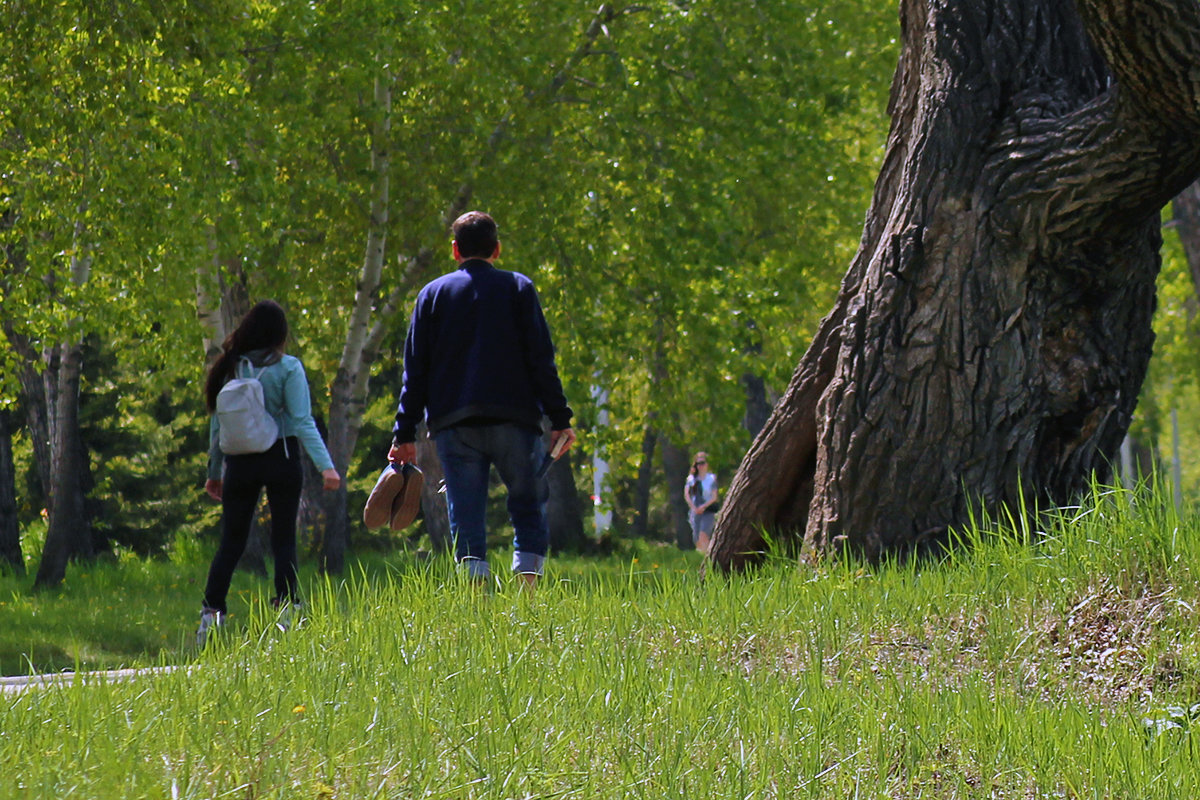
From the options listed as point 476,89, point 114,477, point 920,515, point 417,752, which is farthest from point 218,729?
point 114,477

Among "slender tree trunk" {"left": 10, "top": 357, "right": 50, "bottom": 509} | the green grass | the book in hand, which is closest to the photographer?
the green grass

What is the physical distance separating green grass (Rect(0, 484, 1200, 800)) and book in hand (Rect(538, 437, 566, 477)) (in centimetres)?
63

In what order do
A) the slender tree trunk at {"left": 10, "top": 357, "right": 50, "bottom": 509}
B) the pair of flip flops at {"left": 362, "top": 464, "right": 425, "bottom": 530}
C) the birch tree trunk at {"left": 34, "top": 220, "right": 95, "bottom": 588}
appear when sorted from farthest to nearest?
the slender tree trunk at {"left": 10, "top": 357, "right": 50, "bottom": 509} < the birch tree trunk at {"left": 34, "top": 220, "right": 95, "bottom": 588} < the pair of flip flops at {"left": 362, "top": 464, "right": 425, "bottom": 530}

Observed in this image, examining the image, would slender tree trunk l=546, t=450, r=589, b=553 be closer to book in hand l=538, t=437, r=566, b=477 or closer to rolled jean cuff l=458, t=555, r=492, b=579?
book in hand l=538, t=437, r=566, b=477

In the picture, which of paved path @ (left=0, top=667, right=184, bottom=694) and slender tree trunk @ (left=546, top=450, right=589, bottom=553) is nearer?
paved path @ (left=0, top=667, right=184, bottom=694)

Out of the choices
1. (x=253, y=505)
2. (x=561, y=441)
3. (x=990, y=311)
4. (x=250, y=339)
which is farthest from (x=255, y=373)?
(x=990, y=311)

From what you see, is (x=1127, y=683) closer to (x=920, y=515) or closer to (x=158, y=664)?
(x=920, y=515)

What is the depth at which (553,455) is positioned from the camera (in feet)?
21.5

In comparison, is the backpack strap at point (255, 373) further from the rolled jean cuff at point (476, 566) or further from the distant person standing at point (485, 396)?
the rolled jean cuff at point (476, 566)

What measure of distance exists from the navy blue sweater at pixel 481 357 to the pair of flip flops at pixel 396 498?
0.22 metres

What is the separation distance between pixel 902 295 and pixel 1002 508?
1.02 meters

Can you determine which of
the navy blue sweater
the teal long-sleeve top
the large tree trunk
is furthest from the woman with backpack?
the large tree trunk

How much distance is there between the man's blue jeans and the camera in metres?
6.57

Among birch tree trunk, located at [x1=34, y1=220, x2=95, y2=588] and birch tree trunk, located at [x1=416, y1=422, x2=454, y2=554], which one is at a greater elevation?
birch tree trunk, located at [x1=34, y1=220, x2=95, y2=588]
